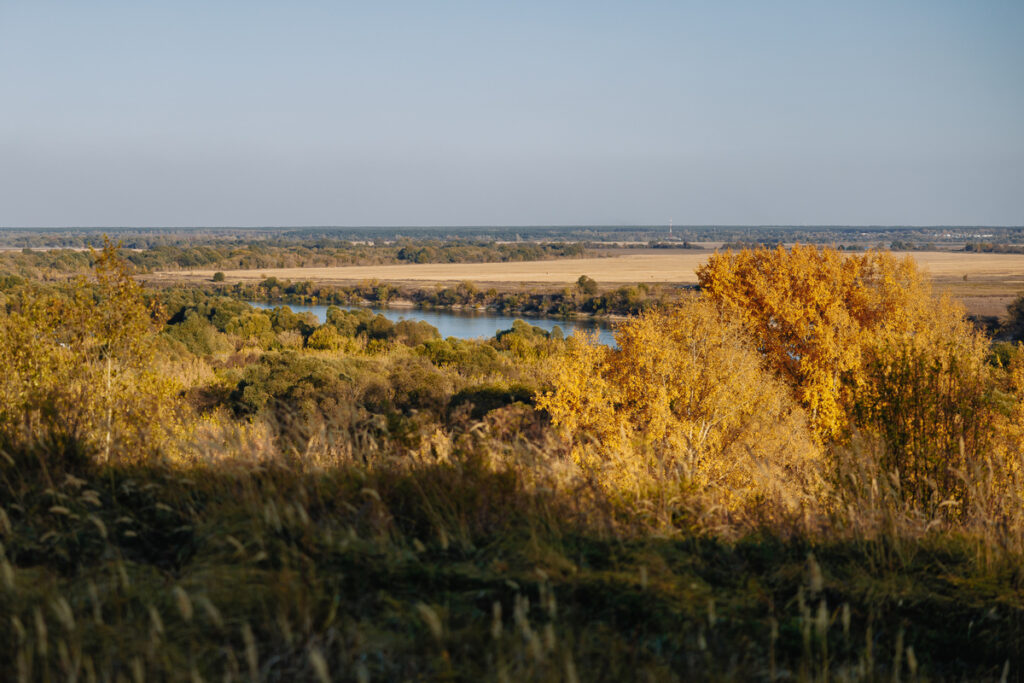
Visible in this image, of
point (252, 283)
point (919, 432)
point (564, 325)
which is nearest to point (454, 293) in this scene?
point (564, 325)

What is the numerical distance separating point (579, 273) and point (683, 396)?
118 meters

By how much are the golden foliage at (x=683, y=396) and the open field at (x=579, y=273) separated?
6988cm

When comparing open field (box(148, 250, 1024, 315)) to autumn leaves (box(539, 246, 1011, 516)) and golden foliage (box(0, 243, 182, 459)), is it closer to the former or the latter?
autumn leaves (box(539, 246, 1011, 516))

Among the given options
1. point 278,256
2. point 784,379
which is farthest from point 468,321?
point 278,256

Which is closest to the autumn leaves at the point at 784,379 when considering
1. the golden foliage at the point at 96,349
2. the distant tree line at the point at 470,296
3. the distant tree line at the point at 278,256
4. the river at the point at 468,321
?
the golden foliage at the point at 96,349

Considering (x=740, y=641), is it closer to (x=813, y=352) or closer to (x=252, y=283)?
(x=813, y=352)

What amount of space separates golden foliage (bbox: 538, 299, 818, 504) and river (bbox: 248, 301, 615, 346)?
152 feet

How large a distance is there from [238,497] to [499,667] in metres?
2.54

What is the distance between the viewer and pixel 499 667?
10.2 ft

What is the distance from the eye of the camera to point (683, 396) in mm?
24156

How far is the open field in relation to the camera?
10156 cm

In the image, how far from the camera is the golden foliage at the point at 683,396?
22.1 m

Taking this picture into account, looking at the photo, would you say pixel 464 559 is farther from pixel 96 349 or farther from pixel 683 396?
pixel 683 396

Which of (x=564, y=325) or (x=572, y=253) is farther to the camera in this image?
(x=572, y=253)
